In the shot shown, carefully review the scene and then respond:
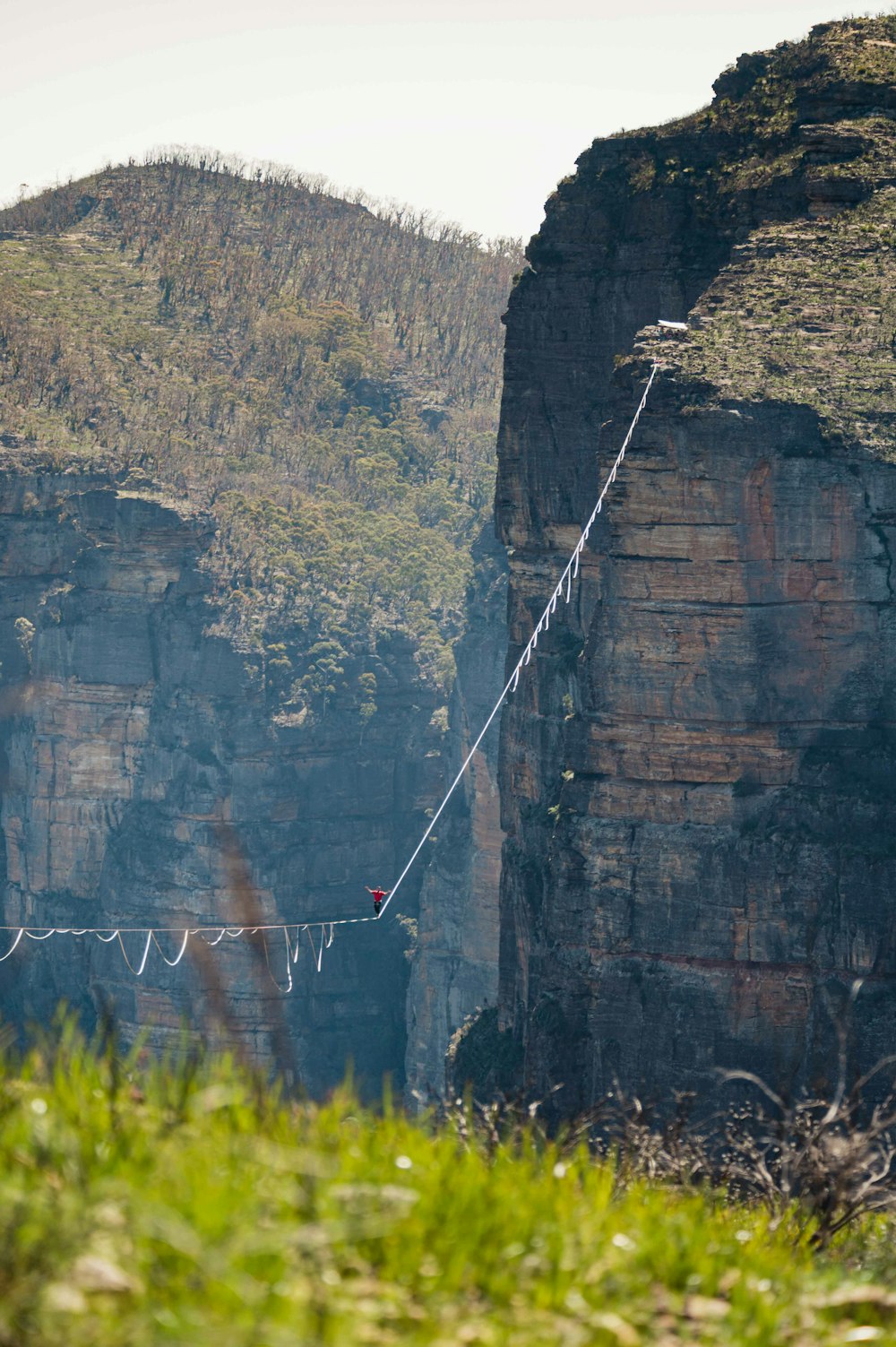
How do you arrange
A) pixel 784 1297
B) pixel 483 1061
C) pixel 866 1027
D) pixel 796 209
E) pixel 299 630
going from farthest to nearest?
pixel 299 630
pixel 483 1061
pixel 796 209
pixel 866 1027
pixel 784 1297

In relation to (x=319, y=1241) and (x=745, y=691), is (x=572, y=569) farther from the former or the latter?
(x=319, y=1241)

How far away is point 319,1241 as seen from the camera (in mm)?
12578

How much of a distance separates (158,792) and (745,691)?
56.0 meters

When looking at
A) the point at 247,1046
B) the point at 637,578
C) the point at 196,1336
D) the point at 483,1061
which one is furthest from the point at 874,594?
the point at 247,1046

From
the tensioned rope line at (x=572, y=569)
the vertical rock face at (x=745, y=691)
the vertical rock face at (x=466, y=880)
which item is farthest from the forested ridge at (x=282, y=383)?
the vertical rock face at (x=745, y=691)

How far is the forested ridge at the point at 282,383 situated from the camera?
103 meters

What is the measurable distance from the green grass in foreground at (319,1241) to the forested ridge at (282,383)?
8232 cm

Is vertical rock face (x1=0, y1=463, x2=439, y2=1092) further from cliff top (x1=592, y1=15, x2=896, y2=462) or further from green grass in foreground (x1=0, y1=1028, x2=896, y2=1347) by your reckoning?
green grass in foreground (x1=0, y1=1028, x2=896, y2=1347)

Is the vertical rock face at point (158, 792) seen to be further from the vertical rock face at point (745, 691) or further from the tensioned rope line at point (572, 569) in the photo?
the vertical rock face at point (745, 691)

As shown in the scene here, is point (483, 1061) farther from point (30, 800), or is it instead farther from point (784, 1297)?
point (30, 800)

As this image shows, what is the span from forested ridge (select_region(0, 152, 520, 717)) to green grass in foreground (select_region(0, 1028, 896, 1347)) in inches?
3241

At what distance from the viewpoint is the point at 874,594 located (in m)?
42.8

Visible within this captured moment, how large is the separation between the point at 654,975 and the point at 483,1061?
9707 mm

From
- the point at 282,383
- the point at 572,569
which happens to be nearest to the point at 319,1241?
the point at 572,569
